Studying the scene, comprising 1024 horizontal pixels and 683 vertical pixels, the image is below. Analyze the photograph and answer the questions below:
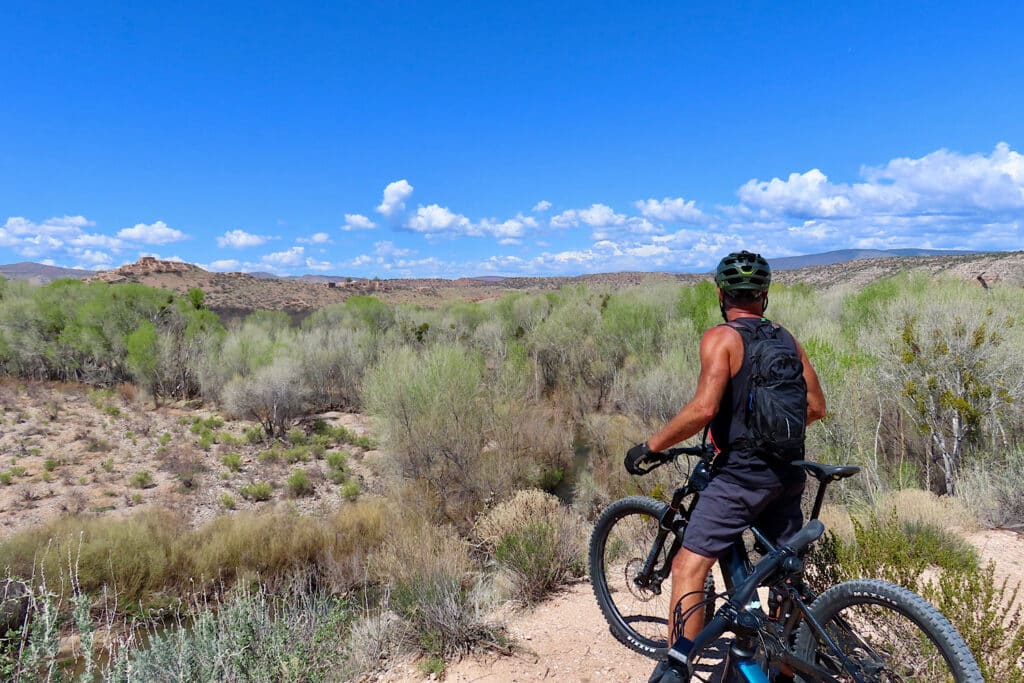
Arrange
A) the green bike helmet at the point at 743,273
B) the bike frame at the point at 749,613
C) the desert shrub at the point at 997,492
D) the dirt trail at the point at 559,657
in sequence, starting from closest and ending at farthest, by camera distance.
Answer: the bike frame at the point at 749,613 < the green bike helmet at the point at 743,273 < the dirt trail at the point at 559,657 < the desert shrub at the point at 997,492

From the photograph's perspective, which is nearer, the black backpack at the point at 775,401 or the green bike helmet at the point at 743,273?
the black backpack at the point at 775,401

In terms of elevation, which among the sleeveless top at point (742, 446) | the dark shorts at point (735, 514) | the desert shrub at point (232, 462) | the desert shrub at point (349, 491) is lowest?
the desert shrub at point (349, 491)

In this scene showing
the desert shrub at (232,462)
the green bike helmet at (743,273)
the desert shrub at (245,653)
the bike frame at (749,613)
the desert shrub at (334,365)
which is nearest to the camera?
the bike frame at (749,613)

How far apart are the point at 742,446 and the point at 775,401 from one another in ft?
0.91

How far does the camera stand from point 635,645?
3.41 meters

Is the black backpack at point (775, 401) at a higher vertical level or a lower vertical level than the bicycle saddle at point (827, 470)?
higher

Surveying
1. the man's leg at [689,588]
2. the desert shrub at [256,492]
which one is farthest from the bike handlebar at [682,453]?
the desert shrub at [256,492]

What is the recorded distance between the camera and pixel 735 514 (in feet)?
8.05

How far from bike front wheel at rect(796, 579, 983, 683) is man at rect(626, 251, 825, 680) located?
1.23ft

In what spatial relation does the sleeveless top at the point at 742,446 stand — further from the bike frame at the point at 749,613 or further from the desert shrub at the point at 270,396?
the desert shrub at the point at 270,396

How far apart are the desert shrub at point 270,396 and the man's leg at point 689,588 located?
18959 millimetres

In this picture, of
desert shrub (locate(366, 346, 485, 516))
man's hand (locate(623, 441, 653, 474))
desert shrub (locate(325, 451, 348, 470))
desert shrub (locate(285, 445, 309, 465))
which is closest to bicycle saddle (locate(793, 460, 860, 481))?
man's hand (locate(623, 441, 653, 474))

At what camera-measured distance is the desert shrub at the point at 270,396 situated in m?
19.8

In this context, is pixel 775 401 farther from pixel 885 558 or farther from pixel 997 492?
pixel 997 492
